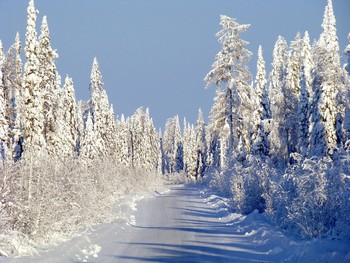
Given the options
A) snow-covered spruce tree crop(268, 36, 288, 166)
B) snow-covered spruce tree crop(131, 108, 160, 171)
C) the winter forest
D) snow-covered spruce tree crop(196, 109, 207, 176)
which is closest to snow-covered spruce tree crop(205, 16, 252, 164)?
the winter forest

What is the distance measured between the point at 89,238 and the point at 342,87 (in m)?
27.9

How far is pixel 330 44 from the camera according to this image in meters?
35.8

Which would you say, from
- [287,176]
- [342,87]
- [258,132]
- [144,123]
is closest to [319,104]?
[342,87]

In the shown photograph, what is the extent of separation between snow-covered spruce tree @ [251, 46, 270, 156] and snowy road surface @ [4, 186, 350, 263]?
17480mm

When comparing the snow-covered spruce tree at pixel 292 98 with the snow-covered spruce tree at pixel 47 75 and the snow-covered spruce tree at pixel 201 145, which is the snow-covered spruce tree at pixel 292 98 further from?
the snow-covered spruce tree at pixel 201 145

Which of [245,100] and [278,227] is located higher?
[245,100]

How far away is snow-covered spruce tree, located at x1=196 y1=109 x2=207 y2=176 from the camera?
344ft

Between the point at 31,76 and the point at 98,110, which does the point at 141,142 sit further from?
the point at 31,76

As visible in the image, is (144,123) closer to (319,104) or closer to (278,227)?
(319,104)

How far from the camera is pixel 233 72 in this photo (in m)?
34.8

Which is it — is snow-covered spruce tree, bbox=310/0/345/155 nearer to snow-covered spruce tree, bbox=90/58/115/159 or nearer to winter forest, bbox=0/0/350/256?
winter forest, bbox=0/0/350/256

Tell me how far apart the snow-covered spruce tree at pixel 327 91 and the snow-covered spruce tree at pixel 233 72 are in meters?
5.70

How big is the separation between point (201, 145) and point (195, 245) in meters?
94.6

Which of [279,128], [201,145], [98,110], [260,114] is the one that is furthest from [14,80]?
[201,145]
